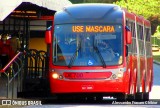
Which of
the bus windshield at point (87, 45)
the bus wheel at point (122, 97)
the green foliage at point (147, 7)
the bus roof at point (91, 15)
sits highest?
the bus roof at point (91, 15)

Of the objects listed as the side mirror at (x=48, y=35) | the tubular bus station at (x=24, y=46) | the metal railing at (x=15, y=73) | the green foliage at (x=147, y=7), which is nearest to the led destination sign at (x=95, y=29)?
the side mirror at (x=48, y=35)

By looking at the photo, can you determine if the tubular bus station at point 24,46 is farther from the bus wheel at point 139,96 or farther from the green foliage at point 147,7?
the green foliage at point 147,7

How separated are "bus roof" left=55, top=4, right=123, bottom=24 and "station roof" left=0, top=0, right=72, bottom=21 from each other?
1.88m

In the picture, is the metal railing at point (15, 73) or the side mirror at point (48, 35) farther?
the metal railing at point (15, 73)

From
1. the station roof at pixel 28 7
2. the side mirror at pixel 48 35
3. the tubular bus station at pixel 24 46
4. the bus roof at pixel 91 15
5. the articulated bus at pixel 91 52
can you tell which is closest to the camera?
the articulated bus at pixel 91 52

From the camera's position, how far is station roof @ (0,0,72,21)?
21312mm

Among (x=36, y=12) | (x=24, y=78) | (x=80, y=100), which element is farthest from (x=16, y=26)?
(x=80, y=100)

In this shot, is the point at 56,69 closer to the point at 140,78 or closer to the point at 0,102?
the point at 0,102

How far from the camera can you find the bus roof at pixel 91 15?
66.2 feet

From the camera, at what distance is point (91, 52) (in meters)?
19.8

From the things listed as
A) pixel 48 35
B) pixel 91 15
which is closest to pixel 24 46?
pixel 91 15

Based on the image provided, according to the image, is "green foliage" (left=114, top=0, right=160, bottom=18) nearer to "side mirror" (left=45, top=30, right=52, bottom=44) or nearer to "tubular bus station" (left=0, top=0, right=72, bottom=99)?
"tubular bus station" (left=0, top=0, right=72, bottom=99)

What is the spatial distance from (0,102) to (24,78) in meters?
4.45

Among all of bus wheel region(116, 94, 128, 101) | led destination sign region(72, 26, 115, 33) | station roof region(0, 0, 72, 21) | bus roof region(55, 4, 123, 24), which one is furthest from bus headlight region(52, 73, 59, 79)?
station roof region(0, 0, 72, 21)
